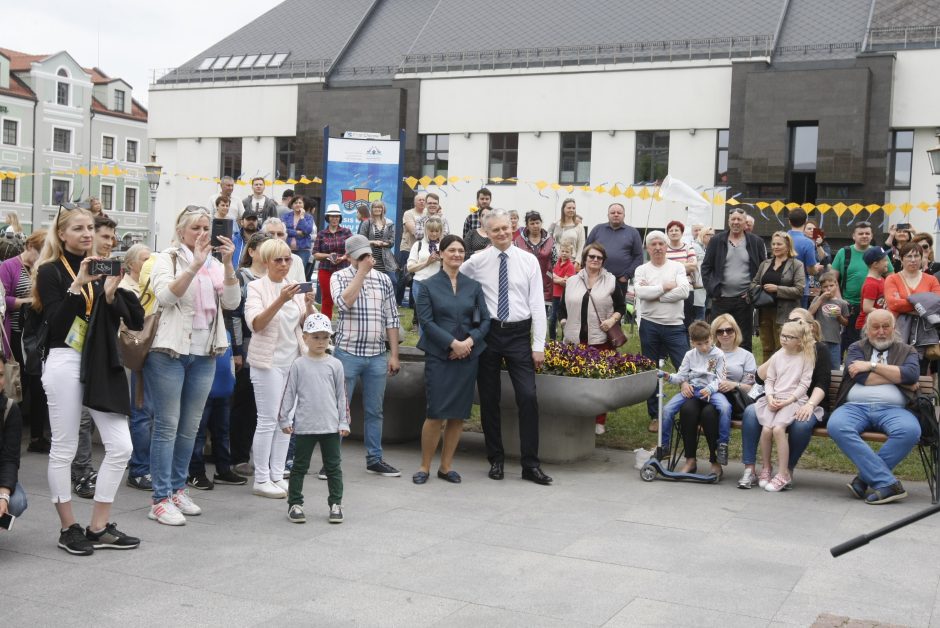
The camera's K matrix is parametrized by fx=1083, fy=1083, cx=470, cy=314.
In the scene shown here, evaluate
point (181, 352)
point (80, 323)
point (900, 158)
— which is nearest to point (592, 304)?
point (181, 352)

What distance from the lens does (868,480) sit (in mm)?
8406

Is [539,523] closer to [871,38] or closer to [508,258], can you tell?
[508,258]

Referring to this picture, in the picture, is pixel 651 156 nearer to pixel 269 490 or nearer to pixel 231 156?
pixel 231 156

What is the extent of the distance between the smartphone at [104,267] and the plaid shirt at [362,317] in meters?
2.79

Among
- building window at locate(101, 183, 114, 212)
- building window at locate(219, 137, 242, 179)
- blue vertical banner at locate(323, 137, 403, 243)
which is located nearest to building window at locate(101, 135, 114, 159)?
building window at locate(101, 183, 114, 212)

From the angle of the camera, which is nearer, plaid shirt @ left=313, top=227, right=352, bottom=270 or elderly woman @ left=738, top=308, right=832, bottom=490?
elderly woman @ left=738, top=308, right=832, bottom=490

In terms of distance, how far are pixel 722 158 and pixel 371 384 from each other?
2948 cm

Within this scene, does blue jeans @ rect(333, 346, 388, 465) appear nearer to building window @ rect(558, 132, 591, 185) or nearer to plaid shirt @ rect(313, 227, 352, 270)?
plaid shirt @ rect(313, 227, 352, 270)

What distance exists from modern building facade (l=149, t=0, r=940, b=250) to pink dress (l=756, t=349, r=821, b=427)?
71.9 feet

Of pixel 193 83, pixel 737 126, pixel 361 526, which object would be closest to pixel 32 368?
pixel 361 526

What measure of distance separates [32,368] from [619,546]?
4047 mm

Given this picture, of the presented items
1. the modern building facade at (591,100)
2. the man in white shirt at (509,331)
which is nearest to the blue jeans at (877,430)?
the man in white shirt at (509,331)

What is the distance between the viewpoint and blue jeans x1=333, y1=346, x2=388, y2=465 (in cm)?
885

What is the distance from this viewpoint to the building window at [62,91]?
226ft
